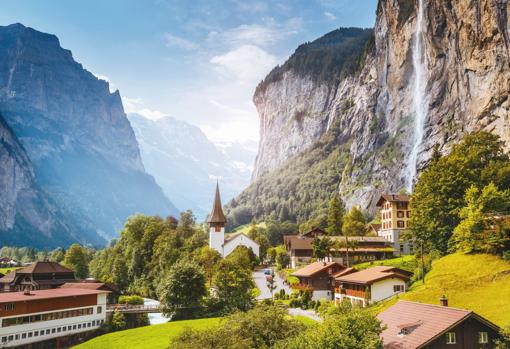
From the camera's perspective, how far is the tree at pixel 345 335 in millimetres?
27172

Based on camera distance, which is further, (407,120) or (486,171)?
(407,120)

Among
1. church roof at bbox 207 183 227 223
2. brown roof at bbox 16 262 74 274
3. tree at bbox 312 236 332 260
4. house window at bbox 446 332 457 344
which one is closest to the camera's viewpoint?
house window at bbox 446 332 457 344

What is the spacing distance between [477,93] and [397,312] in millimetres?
97468

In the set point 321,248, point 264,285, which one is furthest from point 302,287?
point 264,285

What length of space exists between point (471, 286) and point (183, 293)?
37909 millimetres

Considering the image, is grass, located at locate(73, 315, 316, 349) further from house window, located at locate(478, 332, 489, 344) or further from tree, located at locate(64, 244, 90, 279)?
tree, located at locate(64, 244, 90, 279)

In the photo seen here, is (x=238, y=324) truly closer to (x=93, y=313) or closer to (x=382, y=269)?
(x=382, y=269)

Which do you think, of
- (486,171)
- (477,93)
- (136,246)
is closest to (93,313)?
(136,246)

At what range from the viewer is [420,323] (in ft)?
105

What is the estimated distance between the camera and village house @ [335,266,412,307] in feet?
184

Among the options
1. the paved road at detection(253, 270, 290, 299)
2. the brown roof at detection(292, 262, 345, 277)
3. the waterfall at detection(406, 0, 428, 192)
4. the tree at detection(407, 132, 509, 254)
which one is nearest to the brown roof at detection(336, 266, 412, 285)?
the tree at detection(407, 132, 509, 254)

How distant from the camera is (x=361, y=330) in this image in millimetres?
27828

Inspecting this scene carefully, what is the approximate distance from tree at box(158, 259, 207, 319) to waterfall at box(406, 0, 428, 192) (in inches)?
3725

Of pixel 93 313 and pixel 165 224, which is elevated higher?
pixel 165 224
